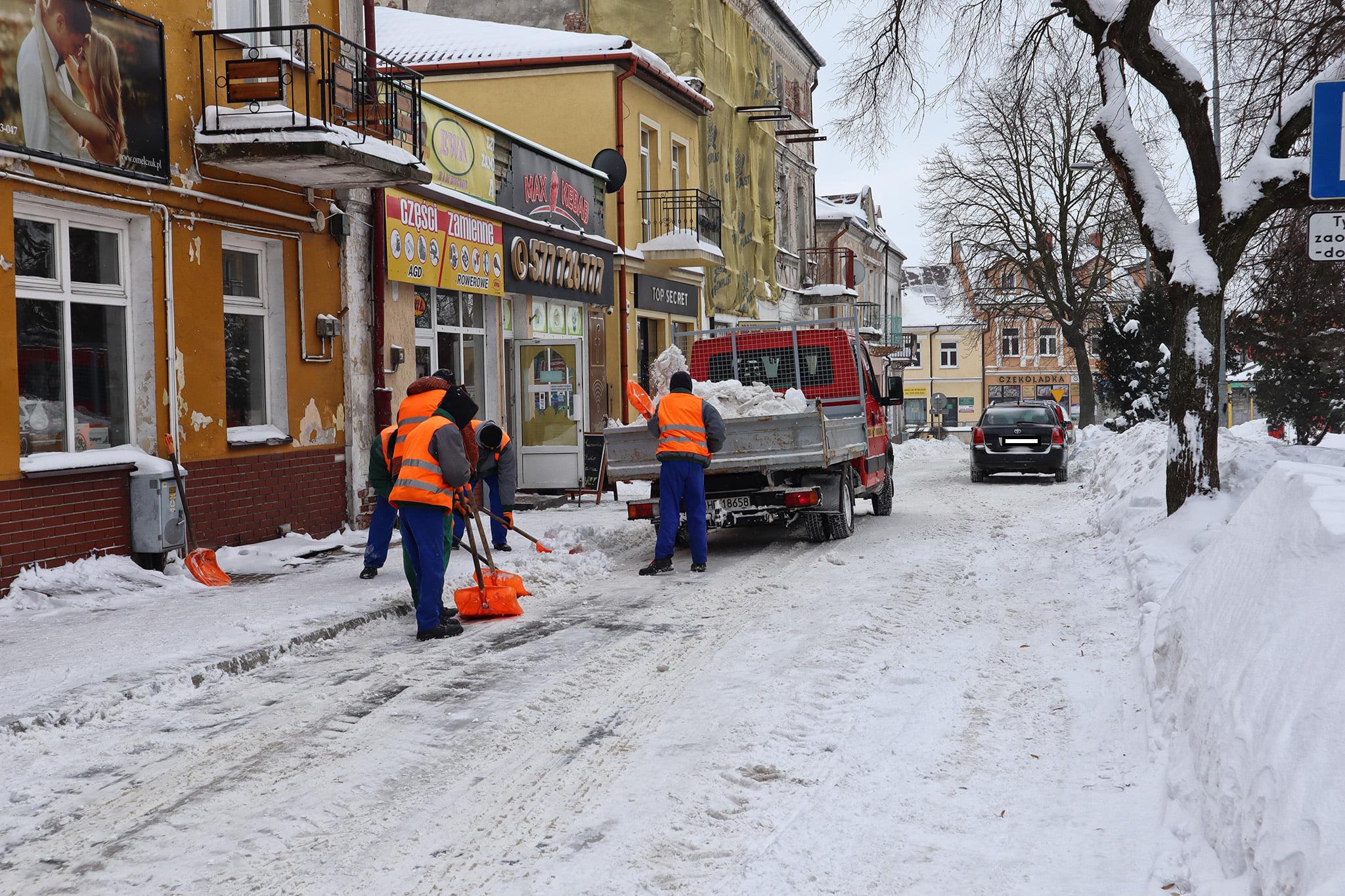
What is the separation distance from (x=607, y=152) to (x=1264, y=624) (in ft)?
61.5

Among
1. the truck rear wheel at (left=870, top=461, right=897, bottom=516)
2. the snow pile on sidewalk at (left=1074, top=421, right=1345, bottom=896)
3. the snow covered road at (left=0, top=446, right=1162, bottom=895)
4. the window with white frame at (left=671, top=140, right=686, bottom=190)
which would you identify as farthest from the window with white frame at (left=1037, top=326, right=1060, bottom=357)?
the snow pile on sidewalk at (left=1074, top=421, right=1345, bottom=896)

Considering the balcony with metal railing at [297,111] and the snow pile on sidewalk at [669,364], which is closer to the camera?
the balcony with metal railing at [297,111]

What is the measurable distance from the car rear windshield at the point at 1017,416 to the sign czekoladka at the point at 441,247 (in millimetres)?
11175

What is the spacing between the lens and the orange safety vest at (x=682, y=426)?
11.2 metres

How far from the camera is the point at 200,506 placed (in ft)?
36.6

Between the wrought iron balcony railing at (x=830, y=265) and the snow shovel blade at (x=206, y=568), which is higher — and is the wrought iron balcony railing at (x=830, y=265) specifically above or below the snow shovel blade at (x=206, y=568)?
above

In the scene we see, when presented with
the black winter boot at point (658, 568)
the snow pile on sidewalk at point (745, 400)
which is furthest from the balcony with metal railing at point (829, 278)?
the black winter boot at point (658, 568)

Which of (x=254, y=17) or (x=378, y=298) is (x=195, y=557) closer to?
(x=378, y=298)

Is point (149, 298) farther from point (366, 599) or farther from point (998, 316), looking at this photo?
point (998, 316)

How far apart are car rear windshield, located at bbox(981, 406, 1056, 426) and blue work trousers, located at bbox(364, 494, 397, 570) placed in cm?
1581

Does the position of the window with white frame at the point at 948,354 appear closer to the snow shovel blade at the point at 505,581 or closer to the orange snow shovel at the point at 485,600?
the snow shovel blade at the point at 505,581

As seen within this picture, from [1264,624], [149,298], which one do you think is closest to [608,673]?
[1264,624]

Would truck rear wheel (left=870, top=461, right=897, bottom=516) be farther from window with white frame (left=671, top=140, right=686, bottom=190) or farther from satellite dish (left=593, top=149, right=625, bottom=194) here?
window with white frame (left=671, top=140, right=686, bottom=190)

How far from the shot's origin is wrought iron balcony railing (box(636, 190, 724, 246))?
2383 centimetres
